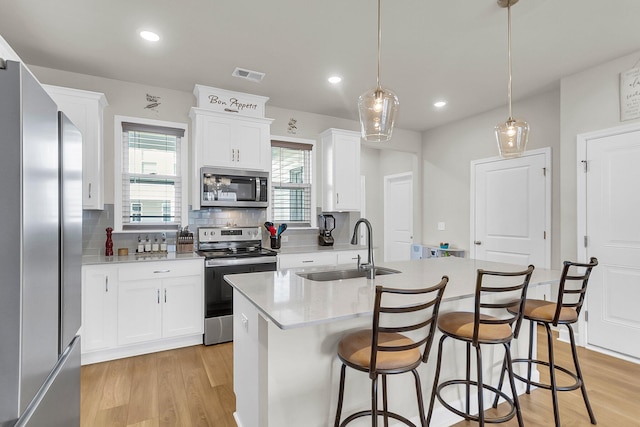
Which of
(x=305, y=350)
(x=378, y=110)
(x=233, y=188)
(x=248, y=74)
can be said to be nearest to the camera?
(x=305, y=350)

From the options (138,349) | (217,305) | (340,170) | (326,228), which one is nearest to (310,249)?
(326,228)

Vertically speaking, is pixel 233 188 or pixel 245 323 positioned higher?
pixel 233 188

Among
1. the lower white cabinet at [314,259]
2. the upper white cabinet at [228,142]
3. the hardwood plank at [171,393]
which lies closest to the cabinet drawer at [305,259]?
the lower white cabinet at [314,259]

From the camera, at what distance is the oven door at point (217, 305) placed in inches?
134

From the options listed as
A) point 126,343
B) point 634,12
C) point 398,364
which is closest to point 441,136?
point 634,12

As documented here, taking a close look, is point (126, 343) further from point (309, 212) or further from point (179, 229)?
point (309, 212)

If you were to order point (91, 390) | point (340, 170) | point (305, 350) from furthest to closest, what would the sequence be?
point (340, 170), point (91, 390), point (305, 350)

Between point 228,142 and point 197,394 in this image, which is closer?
point 197,394

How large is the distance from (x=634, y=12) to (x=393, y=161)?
14.7ft

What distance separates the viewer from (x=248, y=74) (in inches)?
135

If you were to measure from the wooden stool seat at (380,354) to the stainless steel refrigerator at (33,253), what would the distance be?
44.9 inches

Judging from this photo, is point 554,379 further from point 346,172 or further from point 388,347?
point 346,172

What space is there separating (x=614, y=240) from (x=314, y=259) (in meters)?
3.04

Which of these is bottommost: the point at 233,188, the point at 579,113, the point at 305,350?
the point at 305,350
